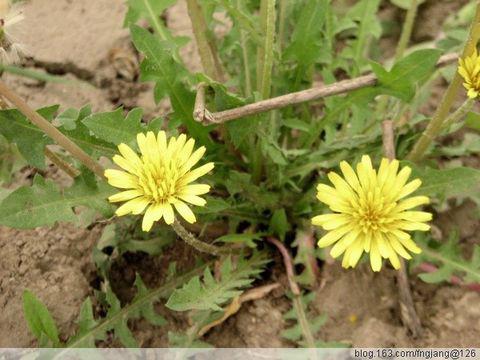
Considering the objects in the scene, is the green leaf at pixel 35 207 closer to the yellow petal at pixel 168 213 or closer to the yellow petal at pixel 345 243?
the yellow petal at pixel 168 213

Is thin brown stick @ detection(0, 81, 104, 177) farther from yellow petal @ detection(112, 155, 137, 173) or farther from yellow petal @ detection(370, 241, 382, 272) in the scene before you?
yellow petal @ detection(370, 241, 382, 272)

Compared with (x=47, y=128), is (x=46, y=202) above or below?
below

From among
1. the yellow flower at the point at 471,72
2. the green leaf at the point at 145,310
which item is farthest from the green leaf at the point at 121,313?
the yellow flower at the point at 471,72

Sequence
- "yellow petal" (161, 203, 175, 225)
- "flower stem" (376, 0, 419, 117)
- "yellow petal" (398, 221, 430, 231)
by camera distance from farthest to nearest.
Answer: "flower stem" (376, 0, 419, 117), "yellow petal" (398, 221, 430, 231), "yellow petal" (161, 203, 175, 225)

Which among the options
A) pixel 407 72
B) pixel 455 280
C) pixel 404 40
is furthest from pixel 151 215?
pixel 404 40

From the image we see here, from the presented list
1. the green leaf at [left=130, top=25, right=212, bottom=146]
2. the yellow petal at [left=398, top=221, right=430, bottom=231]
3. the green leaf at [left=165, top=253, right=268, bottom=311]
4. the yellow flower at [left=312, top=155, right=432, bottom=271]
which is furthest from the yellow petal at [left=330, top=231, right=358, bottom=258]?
the green leaf at [left=130, top=25, right=212, bottom=146]

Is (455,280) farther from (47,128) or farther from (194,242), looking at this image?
(47,128)

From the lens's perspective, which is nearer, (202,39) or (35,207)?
(35,207)
